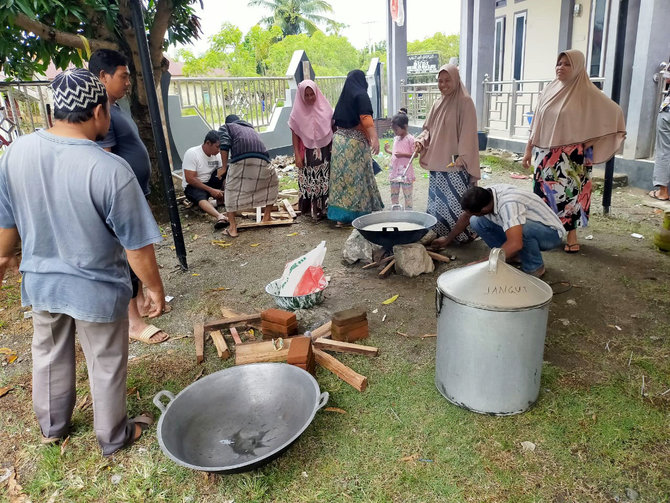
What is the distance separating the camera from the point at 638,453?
232cm

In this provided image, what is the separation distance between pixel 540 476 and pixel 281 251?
402 cm

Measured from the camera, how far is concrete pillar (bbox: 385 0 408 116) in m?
14.9

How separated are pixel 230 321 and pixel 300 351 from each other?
1010 mm

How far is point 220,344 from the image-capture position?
3467 mm

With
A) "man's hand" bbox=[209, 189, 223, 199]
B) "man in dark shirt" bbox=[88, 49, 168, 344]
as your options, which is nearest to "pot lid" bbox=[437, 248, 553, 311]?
"man in dark shirt" bbox=[88, 49, 168, 344]

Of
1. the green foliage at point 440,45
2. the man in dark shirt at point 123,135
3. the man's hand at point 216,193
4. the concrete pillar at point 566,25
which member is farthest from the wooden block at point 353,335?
the green foliage at point 440,45

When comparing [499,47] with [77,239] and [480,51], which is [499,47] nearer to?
[480,51]

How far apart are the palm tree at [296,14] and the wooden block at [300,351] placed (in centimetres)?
4017

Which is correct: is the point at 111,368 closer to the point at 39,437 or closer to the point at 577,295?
the point at 39,437

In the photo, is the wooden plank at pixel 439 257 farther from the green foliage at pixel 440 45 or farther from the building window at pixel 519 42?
the green foliage at pixel 440 45

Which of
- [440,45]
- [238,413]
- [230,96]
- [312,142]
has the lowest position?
[238,413]

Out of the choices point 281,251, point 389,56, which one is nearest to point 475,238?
point 281,251

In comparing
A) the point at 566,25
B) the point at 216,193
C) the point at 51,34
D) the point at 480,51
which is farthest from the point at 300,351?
the point at 566,25

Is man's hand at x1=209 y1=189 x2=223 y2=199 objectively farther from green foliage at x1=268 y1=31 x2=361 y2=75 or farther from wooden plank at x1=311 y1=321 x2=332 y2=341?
green foliage at x1=268 y1=31 x2=361 y2=75
